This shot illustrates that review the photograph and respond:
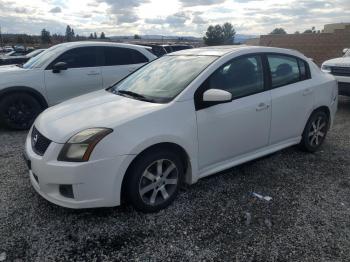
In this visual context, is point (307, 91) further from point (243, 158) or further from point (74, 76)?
point (74, 76)

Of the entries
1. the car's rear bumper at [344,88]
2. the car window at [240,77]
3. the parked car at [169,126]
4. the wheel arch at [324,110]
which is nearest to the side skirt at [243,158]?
the parked car at [169,126]

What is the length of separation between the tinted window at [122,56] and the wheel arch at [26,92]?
156cm

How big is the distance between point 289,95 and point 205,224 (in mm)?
2190

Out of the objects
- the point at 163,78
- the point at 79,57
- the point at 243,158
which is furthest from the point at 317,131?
the point at 79,57

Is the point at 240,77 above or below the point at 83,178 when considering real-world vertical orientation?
above

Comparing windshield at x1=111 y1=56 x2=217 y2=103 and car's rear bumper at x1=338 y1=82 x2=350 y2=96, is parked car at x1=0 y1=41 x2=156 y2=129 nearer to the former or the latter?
windshield at x1=111 y1=56 x2=217 y2=103

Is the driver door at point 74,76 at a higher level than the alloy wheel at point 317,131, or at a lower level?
higher

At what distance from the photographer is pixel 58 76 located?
6734 millimetres

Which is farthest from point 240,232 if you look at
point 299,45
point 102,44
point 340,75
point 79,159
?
point 299,45

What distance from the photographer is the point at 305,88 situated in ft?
15.5

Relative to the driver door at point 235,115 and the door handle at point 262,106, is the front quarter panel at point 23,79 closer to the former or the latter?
the driver door at point 235,115

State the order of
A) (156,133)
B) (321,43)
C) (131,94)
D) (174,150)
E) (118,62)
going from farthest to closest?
(321,43) → (118,62) → (131,94) → (174,150) → (156,133)

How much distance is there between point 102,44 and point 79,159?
4.91 meters

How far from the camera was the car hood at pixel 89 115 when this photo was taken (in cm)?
314
